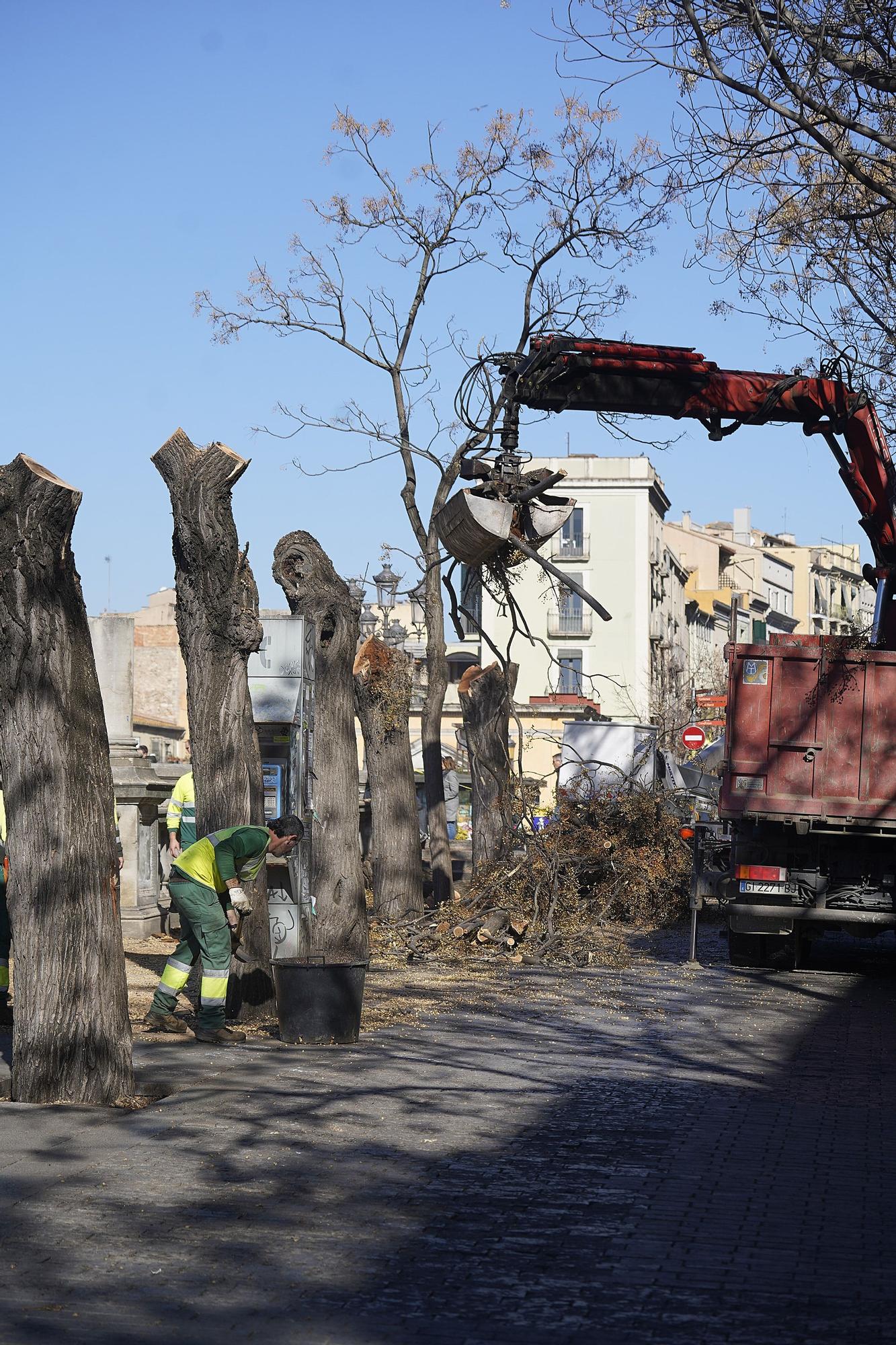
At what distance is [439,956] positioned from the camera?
16125 millimetres

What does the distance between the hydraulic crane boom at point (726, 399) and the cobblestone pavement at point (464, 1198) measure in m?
5.12

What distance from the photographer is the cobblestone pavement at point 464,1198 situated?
4.98m

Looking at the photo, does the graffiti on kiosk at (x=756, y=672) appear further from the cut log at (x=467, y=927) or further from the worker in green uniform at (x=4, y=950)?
the worker in green uniform at (x=4, y=950)

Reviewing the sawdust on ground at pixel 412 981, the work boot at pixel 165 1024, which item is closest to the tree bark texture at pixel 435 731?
the sawdust on ground at pixel 412 981

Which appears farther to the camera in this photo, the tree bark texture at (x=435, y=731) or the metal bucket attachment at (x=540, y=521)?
the tree bark texture at (x=435, y=731)

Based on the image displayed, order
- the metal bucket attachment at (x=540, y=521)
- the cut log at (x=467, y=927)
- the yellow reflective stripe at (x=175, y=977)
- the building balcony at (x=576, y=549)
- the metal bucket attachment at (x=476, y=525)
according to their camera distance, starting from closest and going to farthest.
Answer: the metal bucket attachment at (x=476, y=525) < the metal bucket attachment at (x=540, y=521) < the yellow reflective stripe at (x=175, y=977) < the cut log at (x=467, y=927) < the building balcony at (x=576, y=549)

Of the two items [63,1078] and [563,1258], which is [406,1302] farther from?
[63,1078]

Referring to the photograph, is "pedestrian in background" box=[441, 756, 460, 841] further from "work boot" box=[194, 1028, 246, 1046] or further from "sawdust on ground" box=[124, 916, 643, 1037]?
"work boot" box=[194, 1028, 246, 1046]

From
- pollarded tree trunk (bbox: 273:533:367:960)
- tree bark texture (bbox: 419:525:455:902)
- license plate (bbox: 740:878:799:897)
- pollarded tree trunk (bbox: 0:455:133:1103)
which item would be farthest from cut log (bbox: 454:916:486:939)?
pollarded tree trunk (bbox: 0:455:133:1103)

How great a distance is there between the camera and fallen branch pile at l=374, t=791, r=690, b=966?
1625 cm

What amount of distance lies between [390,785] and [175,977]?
8085mm

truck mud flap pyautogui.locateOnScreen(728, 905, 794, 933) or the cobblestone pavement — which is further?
truck mud flap pyautogui.locateOnScreen(728, 905, 794, 933)

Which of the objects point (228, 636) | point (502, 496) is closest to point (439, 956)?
point (228, 636)

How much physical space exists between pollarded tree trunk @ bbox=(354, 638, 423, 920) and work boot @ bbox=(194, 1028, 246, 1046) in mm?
8287
